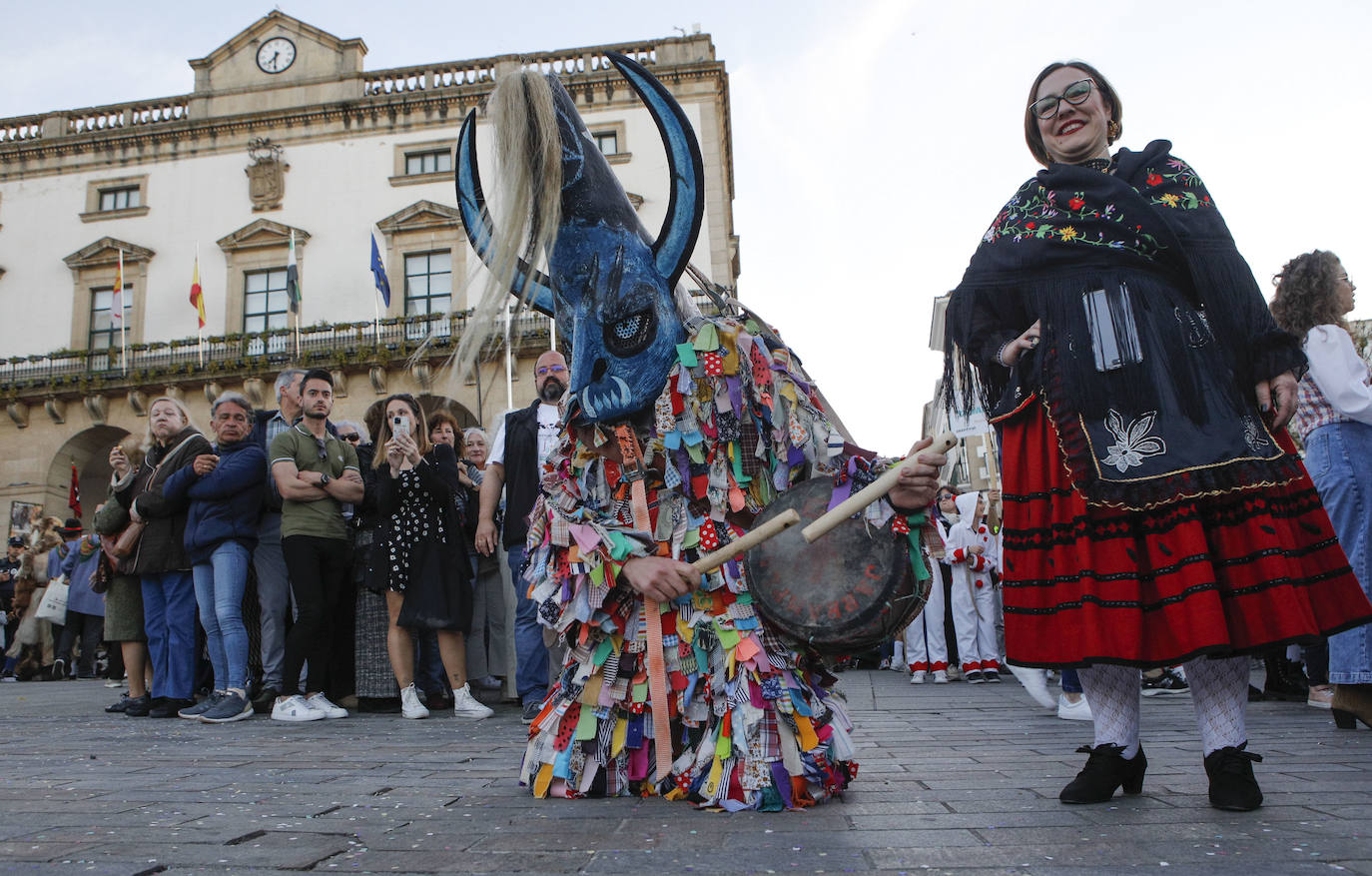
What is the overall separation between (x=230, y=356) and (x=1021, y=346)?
2501 centimetres

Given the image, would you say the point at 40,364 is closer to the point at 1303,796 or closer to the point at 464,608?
the point at 464,608

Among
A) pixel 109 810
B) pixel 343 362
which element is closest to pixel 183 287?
pixel 343 362

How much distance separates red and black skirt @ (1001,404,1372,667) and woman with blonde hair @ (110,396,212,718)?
5335mm

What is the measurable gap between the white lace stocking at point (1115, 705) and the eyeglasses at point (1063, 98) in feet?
5.14

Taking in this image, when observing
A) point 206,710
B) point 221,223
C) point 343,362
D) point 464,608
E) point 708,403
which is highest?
point 221,223

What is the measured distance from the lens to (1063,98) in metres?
2.79

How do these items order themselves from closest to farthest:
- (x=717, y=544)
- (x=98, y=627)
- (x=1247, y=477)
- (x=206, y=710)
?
(x=1247, y=477)
(x=717, y=544)
(x=206, y=710)
(x=98, y=627)

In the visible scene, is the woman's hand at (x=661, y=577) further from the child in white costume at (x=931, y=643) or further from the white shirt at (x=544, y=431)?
the child in white costume at (x=931, y=643)

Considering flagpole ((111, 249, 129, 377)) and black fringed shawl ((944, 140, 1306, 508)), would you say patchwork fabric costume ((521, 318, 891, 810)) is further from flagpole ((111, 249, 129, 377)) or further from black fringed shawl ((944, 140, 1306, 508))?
flagpole ((111, 249, 129, 377))

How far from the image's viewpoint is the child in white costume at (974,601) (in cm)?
872

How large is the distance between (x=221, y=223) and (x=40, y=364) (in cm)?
582

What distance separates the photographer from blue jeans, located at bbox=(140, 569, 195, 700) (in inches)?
239

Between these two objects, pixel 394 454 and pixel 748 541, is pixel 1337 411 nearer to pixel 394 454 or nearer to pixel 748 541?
pixel 748 541

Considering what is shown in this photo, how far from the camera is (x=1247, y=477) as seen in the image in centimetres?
237
